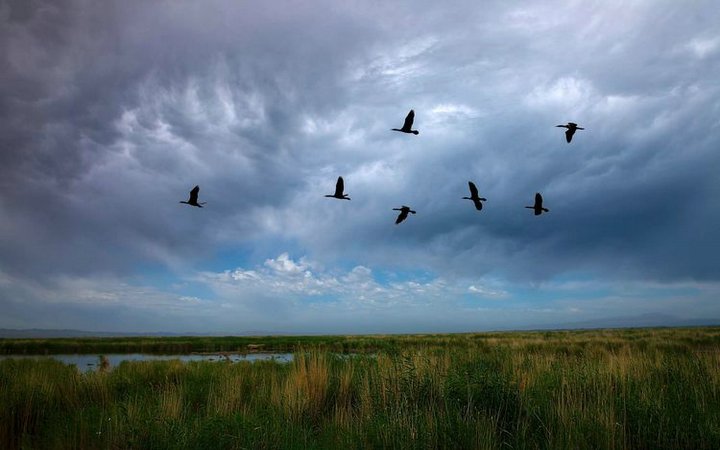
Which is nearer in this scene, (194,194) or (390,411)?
(390,411)

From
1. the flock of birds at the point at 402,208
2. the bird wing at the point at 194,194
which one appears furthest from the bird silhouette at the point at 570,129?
the bird wing at the point at 194,194

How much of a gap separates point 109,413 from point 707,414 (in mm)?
8774

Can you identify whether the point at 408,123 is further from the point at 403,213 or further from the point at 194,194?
the point at 194,194

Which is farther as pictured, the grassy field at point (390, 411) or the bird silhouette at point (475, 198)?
the bird silhouette at point (475, 198)

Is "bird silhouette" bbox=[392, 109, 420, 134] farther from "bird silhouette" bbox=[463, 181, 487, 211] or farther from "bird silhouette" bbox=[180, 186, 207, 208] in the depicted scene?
"bird silhouette" bbox=[180, 186, 207, 208]

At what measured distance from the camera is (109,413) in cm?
701

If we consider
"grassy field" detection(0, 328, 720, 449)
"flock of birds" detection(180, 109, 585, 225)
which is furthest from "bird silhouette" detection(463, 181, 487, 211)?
"grassy field" detection(0, 328, 720, 449)

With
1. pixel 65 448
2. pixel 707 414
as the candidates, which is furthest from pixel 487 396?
pixel 65 448

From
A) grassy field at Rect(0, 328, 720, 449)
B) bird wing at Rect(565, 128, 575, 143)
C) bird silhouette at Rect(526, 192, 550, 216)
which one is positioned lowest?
grassy field at Rect(0, 328, 720, 449)

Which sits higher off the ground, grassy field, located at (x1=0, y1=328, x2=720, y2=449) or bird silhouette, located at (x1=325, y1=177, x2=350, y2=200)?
bird silhouette, located at (x1=325, y1=177, x2=350, y2=200)

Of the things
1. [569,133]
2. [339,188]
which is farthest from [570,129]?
[339,188]

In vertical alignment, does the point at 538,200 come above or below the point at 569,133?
below

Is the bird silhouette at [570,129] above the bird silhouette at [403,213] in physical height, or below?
above

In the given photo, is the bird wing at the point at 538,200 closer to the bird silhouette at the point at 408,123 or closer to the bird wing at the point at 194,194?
the bird silhouette at the point at 408,123
